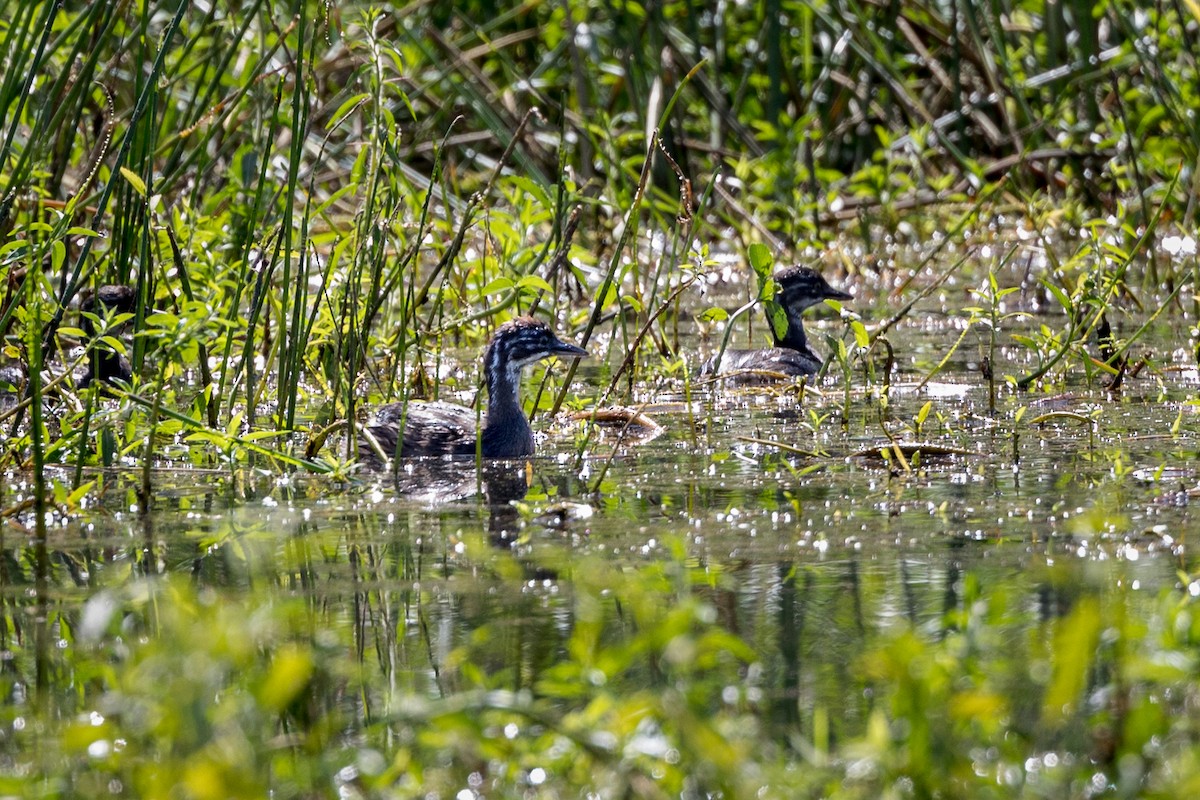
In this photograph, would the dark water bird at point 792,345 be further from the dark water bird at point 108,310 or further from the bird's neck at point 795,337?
the dark water bird at point 108,310

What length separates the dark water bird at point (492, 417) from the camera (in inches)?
280

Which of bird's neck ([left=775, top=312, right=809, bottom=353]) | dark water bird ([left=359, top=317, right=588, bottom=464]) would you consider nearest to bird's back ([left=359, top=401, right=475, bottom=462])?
dark water bird ([left=359, top=317, right=588, bottom=464])

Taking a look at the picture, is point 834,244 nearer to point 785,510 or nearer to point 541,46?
point 541,46

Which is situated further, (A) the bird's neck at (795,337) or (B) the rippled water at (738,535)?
(A) the bird's neck at (795,337)

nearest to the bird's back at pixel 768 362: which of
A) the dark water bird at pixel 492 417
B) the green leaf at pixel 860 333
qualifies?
the dark water bird at pixel 492 417

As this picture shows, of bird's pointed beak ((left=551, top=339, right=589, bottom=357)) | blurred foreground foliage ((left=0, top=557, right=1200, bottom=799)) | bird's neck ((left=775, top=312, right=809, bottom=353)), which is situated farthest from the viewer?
bird's neck ((left=775, top=312, right=809, bottom=353))

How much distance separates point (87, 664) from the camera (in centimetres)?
378

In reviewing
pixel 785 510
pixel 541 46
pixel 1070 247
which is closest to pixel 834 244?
pixel 1070 247

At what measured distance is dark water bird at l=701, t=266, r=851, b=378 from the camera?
29.5ft

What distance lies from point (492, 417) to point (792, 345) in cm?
281

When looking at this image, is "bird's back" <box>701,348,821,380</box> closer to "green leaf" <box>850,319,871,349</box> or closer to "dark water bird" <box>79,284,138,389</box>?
"green leaf" <box>850,319,871,349</box>

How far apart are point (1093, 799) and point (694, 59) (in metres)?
10.2

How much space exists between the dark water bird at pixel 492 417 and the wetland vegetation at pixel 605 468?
0.18 m

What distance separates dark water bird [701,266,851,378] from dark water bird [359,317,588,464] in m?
1.24
